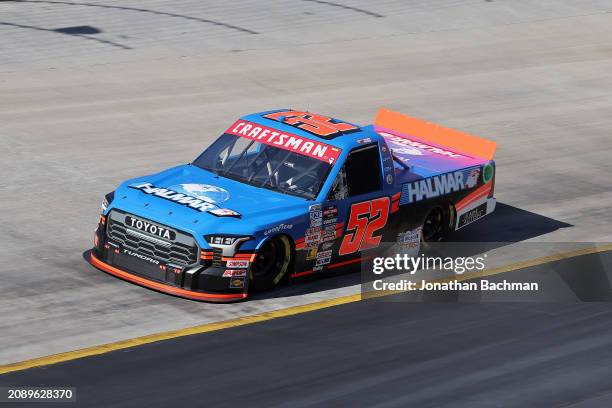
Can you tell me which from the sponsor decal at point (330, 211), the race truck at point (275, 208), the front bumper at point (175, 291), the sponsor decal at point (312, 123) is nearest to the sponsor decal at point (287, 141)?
the race truck at point (275, 208)

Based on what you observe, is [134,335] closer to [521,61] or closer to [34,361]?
[34,361]

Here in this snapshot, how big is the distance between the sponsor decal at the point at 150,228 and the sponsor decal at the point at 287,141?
2066 millimetres

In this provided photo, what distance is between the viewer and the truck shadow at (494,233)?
46.9 ft

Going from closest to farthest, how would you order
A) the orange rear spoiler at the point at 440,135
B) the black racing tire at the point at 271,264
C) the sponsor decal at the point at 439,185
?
the black racing tire at the point at 271,264, the sponsor decal at the point at 439,185, the orange rear spoiler at the point at 440,135

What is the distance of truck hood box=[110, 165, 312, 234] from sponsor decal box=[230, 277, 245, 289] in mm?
517

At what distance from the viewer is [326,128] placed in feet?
48.5

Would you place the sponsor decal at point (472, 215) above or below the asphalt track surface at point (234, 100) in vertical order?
above

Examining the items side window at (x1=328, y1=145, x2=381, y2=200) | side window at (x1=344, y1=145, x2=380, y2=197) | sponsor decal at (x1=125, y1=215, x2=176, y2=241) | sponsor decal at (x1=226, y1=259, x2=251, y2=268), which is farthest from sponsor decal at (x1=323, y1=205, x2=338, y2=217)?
sponsor decal at (x1=125, y1=215, x2=176, y2=241)

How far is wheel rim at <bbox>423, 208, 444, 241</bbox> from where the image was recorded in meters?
15.6

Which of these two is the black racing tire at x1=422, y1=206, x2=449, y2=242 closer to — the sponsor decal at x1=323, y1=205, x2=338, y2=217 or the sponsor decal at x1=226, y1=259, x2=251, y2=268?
the sponsor decal at x1=323, y1=205, x2=338, y2=217

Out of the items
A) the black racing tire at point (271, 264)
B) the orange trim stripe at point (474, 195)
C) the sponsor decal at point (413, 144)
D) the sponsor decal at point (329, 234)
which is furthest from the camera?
the sponsor decal at point (413, 144)

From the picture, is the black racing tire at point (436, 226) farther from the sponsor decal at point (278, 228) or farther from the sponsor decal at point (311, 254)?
the sponsor decal at point (278, 228)

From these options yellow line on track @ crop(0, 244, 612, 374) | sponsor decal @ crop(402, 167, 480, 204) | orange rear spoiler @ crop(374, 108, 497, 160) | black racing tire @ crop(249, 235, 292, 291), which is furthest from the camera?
orange rear spoiler @ crop(374, 108, 497, 160)

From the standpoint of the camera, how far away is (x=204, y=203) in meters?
13.4
